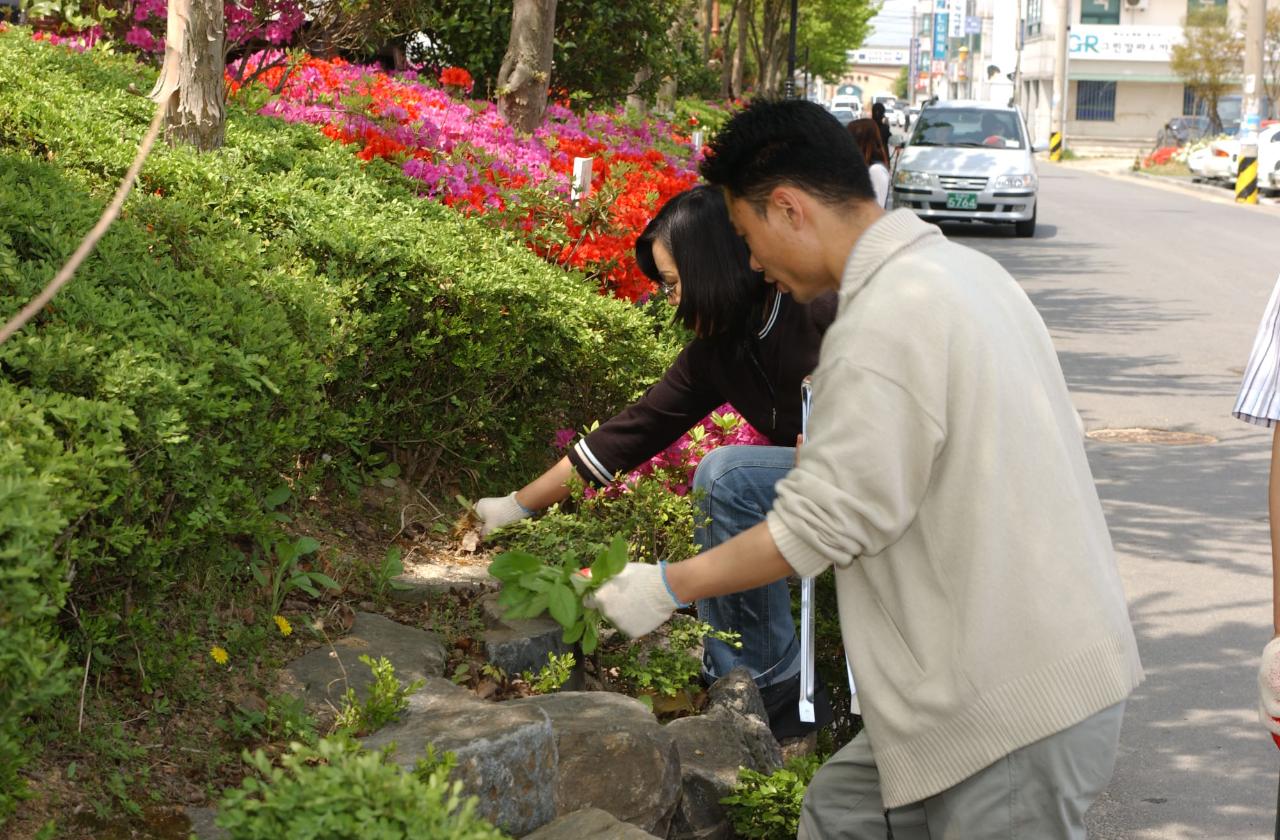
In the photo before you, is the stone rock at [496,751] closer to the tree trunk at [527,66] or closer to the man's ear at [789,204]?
the man's ear at [789,204]

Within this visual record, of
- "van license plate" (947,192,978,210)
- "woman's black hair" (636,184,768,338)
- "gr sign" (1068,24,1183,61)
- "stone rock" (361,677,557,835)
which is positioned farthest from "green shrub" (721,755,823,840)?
"gr sign" (1068,24,1183,61)

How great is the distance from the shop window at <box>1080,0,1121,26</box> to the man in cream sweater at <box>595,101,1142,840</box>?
7178 centimetres

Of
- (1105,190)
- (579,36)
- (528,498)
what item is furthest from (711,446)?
(1105,190)

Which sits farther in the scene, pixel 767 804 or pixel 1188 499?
pixel 1188 499

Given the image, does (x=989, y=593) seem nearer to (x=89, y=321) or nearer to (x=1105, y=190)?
(x=89, y=321)

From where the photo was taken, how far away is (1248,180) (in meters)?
29.3

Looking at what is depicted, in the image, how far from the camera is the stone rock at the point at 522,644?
14.5ft

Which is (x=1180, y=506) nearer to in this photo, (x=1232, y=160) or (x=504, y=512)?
(x=504, y=512)

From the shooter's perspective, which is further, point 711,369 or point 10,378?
point 711,369

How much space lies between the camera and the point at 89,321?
3566 millimetres

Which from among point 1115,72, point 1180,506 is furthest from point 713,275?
point 1115,72

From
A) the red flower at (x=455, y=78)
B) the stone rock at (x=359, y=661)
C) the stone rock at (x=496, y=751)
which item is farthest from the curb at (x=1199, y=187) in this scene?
the stone rock at (x=496, y=751)

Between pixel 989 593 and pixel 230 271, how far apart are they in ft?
8.63

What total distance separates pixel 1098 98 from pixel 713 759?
70861 mm
